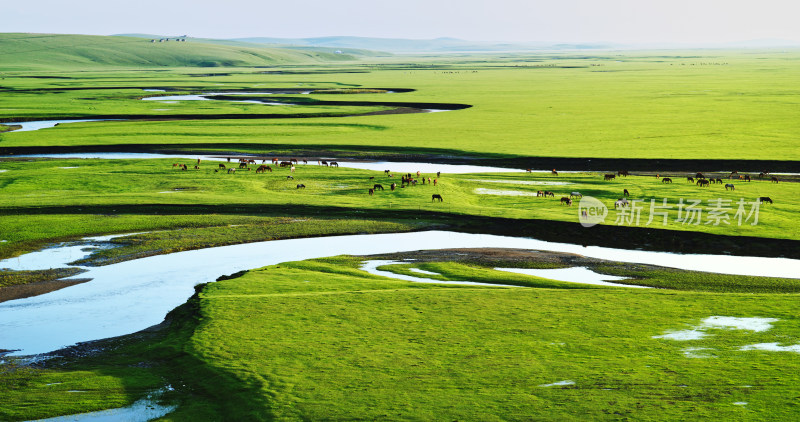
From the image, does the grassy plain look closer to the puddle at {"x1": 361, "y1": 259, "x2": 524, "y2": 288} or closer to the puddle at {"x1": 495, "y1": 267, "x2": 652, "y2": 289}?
the puddle at {"x1": 495, "y1": 267, "x2": 652, "y2": 289}

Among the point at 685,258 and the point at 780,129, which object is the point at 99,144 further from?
the point at 780,129

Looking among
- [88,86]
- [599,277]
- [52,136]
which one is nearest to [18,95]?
[88,86]

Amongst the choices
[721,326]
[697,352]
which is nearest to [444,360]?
[697,352]

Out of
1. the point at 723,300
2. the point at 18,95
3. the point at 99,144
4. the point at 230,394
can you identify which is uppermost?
the point at 18,95

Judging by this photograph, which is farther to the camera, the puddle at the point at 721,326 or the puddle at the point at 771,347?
the puddle at the point at 721,326

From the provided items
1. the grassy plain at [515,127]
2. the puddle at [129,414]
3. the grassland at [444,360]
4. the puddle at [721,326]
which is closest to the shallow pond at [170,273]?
the grassland at [444,360]

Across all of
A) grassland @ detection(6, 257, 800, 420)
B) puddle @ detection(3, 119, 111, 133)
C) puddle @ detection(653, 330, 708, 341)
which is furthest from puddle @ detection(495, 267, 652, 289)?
puddle @ detection(3, 119, 111, 133)

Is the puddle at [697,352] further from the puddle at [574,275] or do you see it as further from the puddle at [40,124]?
the puddle at [40,124]

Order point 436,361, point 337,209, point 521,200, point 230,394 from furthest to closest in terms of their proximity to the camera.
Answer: point 521,200 < point 337,209 < point 436,361 < point 230,394
